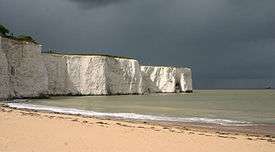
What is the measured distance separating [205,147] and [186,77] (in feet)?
273

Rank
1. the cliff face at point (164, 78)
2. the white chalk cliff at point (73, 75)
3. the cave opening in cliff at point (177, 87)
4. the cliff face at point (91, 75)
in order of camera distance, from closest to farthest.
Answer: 1. the white chalk cliff at point (73, 75)
2. the cliff face at point (91, 75)
3. the cliff face at point (164, 78)
4. the cave opening in cliff at point (177, 87)

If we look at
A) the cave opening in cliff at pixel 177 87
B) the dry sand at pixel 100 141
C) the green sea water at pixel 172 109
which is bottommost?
the green sea water at pixel 172 109

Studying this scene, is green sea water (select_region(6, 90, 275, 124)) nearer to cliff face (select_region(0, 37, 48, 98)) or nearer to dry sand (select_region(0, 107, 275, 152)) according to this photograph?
cliff face (select_region(0, 37, 48, 98))

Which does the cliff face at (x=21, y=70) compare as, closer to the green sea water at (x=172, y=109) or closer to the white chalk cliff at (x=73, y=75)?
the white chalk cliff at (x=73, y=75)

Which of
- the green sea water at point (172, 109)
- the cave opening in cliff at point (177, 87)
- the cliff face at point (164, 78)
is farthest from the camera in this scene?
the cave opening in cliff at point (177, 87)

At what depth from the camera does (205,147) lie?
33.4ft

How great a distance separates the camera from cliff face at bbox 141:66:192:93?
8556 centimetres

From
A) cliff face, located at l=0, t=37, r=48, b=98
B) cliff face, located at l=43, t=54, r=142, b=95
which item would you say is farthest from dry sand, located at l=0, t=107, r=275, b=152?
cliff face, located at l=43, t=54, r=142, b=95

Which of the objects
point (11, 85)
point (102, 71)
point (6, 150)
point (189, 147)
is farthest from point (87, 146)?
point (102, 71)

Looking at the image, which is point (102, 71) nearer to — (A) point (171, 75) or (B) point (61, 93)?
(B) point (61, 93)

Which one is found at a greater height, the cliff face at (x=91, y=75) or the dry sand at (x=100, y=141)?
the cliff face at (x=91, y=75)

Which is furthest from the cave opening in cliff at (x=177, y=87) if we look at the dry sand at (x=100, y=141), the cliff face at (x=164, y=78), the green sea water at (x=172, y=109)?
the dry sand at (x=100, y=141)

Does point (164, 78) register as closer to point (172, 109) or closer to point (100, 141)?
point (172, 109)

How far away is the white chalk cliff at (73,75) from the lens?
39438mm
